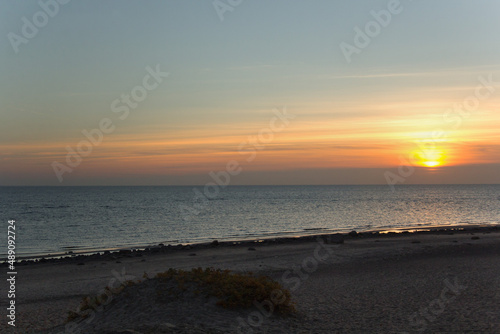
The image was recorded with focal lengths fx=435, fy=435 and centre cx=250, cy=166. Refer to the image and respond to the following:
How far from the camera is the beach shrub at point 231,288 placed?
1063 cm

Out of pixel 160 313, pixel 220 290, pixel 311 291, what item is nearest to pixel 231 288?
pixel 220 290

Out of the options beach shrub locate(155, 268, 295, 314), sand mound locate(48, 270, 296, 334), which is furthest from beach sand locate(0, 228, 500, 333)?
beach shrub locate(155, 268, 295, 314)

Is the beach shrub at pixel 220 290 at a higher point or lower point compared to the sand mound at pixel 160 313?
higher

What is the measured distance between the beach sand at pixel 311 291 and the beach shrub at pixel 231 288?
0.86 feet

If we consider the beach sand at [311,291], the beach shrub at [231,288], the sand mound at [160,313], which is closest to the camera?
the sand mound at [160,313]

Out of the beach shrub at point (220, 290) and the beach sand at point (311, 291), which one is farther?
the beach shrub at point (220, 290)

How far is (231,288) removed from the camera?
10.8 m

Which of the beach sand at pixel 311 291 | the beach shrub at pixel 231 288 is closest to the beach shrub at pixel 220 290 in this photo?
the beach shrub at pixel 231 288

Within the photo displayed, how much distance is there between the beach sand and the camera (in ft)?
32.9

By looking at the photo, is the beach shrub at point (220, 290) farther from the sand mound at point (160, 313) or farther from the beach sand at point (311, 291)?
the beach sand at point (311, 291)

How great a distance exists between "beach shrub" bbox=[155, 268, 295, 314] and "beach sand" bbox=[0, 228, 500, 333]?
10.3 inches

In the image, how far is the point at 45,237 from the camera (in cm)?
4434

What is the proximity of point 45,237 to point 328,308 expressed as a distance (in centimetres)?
3957

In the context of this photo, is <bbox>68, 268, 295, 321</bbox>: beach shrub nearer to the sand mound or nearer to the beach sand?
the sand mound
